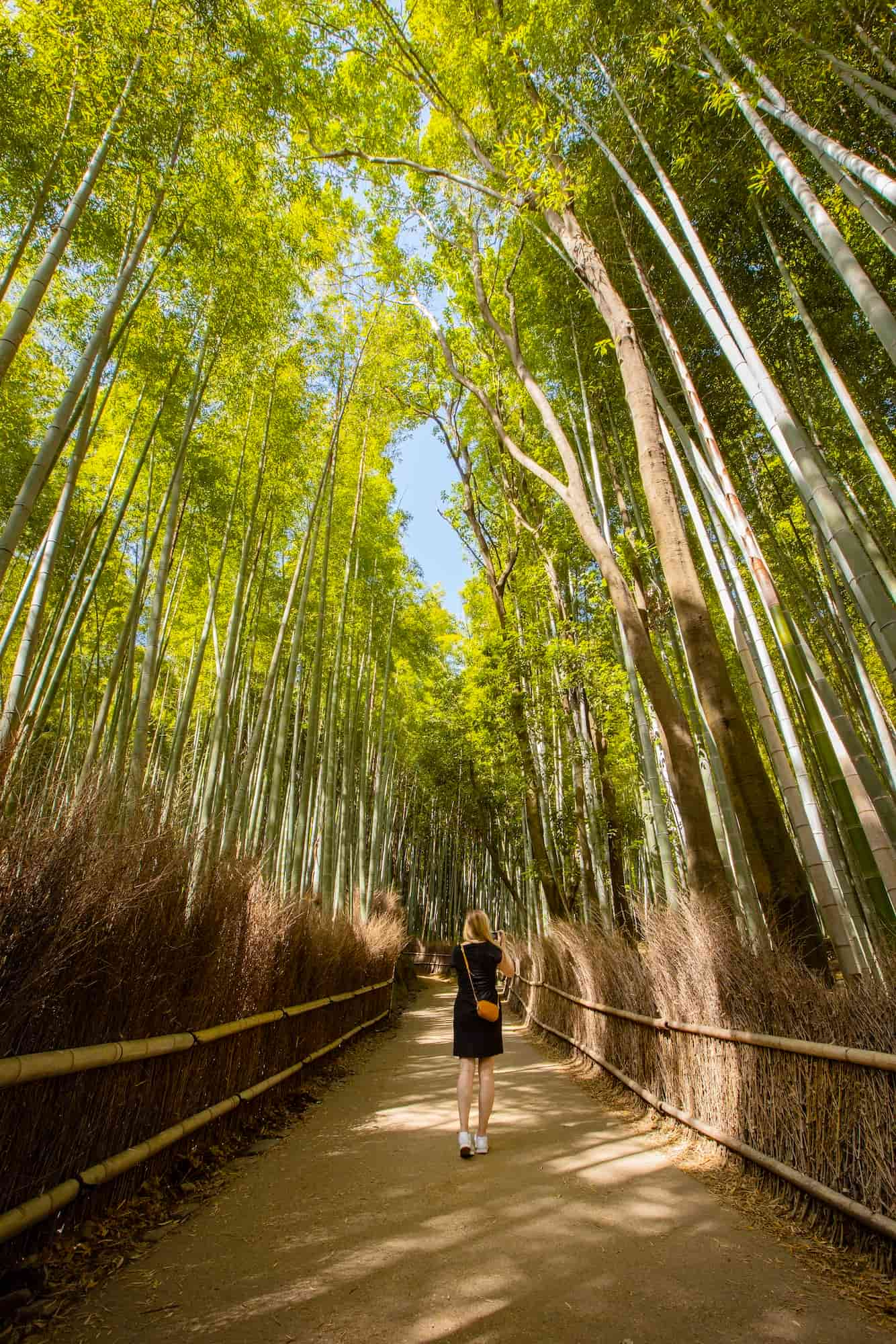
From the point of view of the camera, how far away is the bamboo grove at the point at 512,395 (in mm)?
3170

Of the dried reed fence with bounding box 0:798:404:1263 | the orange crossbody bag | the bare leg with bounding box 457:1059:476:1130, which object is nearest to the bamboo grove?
the dried reed fence with bounding box 0:798:404:1263

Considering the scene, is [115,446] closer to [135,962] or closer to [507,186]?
[507,186]

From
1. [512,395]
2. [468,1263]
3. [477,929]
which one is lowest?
[468,1263]

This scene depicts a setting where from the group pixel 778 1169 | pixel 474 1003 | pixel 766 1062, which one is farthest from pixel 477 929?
pixel 778 1169

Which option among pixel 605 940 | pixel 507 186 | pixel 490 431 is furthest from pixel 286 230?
pixel 605 940

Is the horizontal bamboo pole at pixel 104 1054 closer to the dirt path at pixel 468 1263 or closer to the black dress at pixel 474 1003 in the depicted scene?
the dirt path at pixel 468 1263

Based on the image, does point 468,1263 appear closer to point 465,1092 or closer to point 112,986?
point 465,1092

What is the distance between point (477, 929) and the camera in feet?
10.1

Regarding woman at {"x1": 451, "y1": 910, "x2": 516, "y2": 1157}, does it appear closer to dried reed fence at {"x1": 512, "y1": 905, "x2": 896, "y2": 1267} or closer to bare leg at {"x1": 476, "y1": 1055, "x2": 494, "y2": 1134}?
bare leg at {"x1": 476, "y1": 1055, "x2": 494, "y2": 1134}

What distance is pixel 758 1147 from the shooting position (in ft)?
7.07

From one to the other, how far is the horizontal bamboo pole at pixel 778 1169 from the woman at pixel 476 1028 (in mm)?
900

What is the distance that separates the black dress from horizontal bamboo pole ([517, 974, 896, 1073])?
2.96 feet

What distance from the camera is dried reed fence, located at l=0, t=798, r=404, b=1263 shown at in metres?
1.48

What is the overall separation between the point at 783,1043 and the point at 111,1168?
7.15 ft
